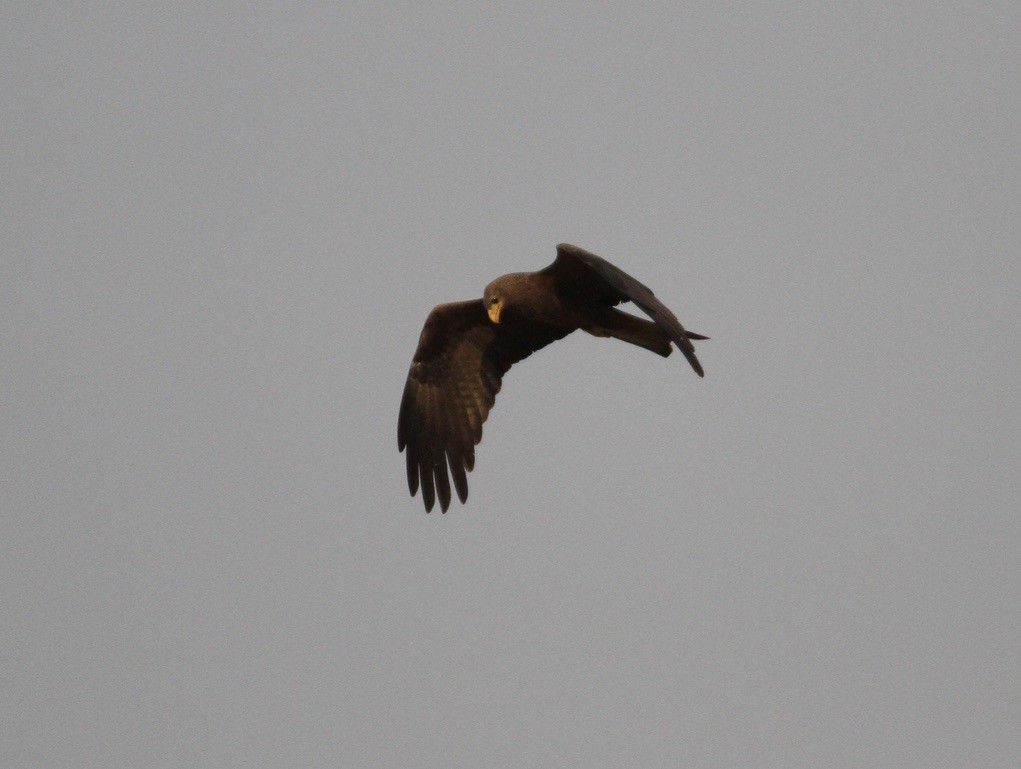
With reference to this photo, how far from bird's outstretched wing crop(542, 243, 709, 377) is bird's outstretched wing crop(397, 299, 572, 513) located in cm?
125

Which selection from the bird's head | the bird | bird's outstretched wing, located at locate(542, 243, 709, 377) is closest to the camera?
bird's outstretched wing, located at locate(542, 243, 709, 377)

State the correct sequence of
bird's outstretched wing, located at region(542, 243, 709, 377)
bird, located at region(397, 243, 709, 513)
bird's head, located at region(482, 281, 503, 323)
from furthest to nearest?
1. bird, located at region(397, 243, 709, 513)
2. bird's head, located at region(482, 281, 503, 323)
3. bird's outstretched wing, located at region(542, 243, 709, 377)

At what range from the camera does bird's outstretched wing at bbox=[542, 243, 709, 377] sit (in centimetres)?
920

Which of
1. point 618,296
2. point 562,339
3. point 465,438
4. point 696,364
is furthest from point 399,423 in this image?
point 696,364

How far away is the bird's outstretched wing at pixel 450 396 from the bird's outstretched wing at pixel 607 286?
1.25 m

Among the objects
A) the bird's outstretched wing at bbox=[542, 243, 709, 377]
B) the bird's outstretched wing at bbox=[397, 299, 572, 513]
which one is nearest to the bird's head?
the bird's outstretched wing at bbox=[542, 243, 709, 377]

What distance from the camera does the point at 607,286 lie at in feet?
34.9

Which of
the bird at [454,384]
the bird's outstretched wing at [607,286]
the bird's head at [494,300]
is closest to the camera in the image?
the bird's outstretched wing at [607,286]

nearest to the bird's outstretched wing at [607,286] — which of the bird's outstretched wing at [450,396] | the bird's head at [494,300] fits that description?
the bird's head at [494,300]

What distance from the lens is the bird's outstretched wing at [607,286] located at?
920cm

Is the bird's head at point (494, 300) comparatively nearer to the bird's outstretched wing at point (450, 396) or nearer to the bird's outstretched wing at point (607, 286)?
the bird's outstretched wing at point (607, 286)

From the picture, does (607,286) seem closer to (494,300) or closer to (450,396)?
(494,300)

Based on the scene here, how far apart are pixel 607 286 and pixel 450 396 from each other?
201 centimetres

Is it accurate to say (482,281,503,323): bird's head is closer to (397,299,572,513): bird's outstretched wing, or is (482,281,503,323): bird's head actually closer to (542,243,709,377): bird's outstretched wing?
(542,243,709,377): bird's outstretched wing
